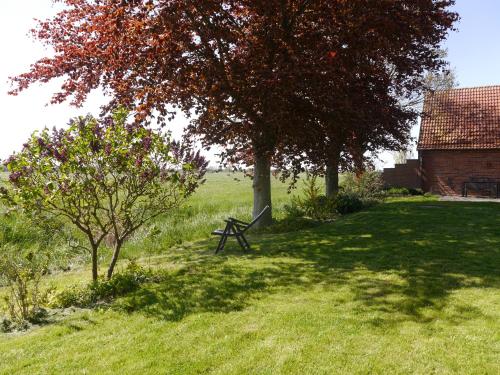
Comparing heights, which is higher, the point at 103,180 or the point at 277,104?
the point at 277,104

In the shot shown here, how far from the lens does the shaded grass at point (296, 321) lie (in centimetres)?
457

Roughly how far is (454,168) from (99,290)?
22258 mm

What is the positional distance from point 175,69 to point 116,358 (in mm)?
8048

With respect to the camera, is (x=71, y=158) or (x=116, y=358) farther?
(x=71, y=158)

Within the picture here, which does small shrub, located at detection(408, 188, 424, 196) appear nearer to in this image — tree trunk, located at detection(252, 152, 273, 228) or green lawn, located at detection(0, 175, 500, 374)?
tree trunk, located at detection(252, 152, 273, 228)

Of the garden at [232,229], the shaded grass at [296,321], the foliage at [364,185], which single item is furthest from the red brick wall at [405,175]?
the shaded grass at [296,321]

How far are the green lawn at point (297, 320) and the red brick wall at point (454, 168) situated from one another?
52.3 ft

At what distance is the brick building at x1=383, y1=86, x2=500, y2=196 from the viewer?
920 inches

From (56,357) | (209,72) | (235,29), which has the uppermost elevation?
(235,29)

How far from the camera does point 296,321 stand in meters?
5.53

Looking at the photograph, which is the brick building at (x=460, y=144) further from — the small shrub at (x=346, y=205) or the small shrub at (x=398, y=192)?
the small shrub at (x=346, y=205)

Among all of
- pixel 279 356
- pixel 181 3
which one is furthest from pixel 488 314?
pixel 181 3

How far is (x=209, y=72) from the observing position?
36.4 ft

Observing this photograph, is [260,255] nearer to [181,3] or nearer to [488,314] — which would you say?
[488,314]
